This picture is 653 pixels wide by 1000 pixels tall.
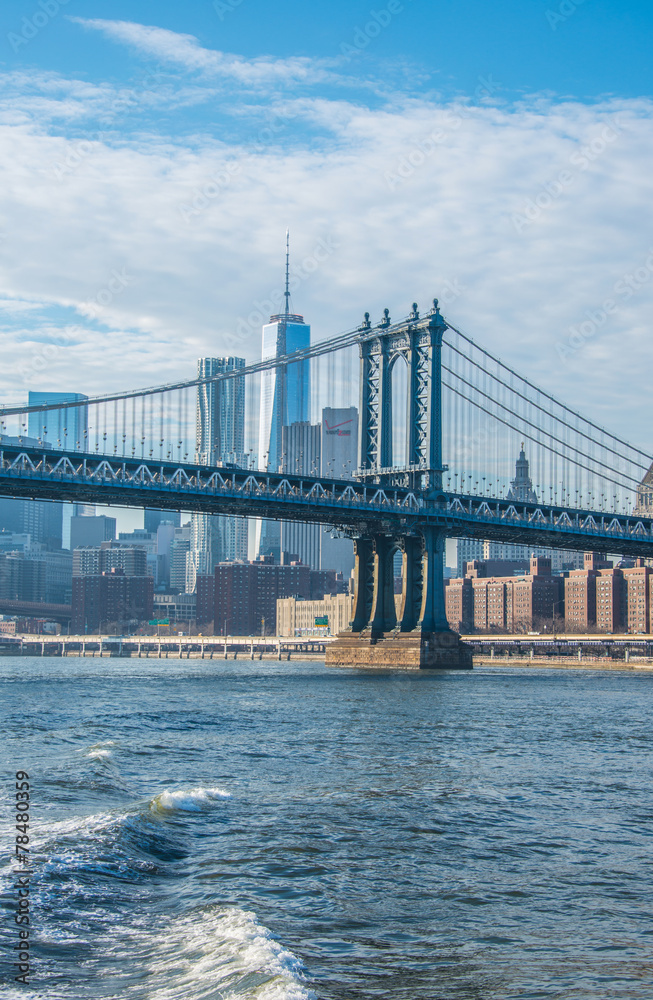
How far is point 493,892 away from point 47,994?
644cm

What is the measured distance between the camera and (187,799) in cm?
2173

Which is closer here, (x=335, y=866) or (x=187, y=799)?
(x=335, y=866)

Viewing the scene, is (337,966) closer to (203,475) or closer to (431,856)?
(431,856)

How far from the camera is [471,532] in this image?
9988cm

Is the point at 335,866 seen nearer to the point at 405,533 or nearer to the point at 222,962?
the point at 222,962

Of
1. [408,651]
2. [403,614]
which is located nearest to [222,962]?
[408,651]

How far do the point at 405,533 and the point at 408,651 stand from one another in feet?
31.4

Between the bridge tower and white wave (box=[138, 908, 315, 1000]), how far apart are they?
7648cm

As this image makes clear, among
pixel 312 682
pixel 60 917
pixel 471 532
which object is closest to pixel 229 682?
pixel 312 682

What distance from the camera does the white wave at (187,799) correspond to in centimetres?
2095

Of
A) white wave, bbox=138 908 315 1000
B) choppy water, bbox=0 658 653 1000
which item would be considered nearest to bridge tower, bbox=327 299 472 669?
choppy water, bbox=0 658 653 1000

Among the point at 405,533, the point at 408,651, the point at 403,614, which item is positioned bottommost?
the point at 408,651

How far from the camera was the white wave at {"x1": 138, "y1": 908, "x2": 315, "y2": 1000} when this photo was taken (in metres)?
11.2

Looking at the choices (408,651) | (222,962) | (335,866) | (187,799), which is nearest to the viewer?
(222,962)
